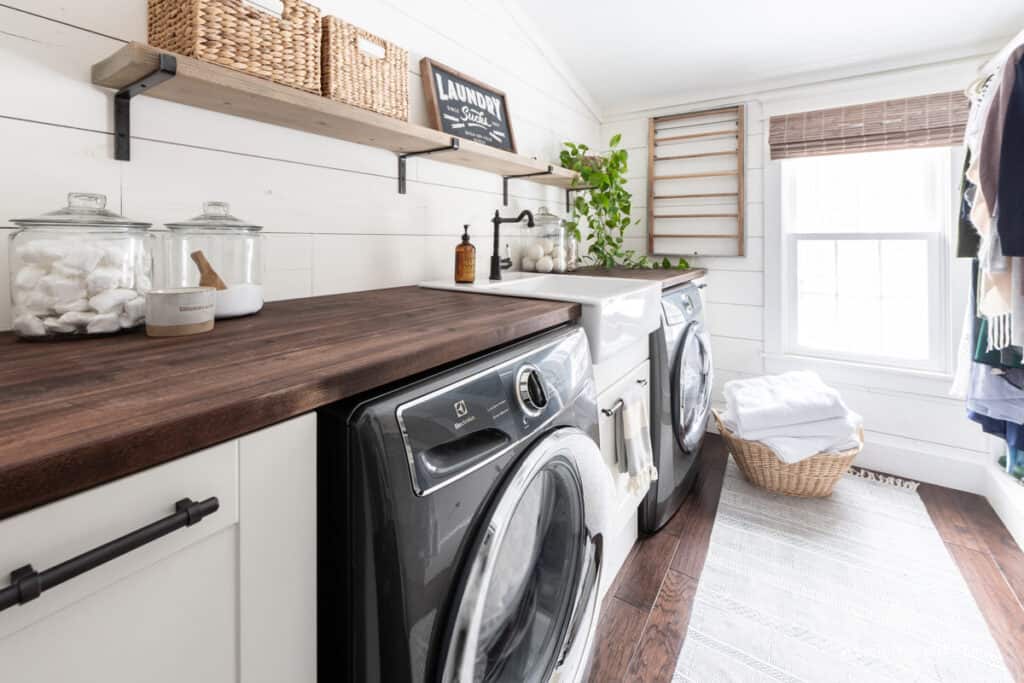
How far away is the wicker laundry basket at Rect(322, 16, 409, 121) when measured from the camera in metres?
1.29

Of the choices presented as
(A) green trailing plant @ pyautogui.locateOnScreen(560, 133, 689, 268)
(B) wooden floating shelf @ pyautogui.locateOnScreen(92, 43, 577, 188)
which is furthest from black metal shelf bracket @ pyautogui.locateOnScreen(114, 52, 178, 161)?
(A) green trailing plant @ pyautogui.locateOnScreen(560, 133, 689, 268)

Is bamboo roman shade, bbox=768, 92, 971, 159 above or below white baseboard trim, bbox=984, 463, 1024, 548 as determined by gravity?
above

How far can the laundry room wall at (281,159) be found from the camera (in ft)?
3.14

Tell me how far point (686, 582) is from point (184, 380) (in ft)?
5.67

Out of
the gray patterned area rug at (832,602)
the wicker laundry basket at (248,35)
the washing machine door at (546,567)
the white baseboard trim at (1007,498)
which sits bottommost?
the gray patterned area rug at (832,602)

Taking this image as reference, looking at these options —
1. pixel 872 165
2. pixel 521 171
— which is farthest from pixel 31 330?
pixel 872 165

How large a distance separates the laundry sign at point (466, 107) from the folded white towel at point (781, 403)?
1615 millimetres

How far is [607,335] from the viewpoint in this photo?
4.39 feet

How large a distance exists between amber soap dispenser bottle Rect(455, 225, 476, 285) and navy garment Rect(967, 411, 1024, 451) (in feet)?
6.27

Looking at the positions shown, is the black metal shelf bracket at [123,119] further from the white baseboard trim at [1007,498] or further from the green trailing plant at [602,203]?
the white baseboard trim at [1007,498]

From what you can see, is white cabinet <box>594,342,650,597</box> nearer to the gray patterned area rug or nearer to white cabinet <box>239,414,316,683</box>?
the gray patterned area rug

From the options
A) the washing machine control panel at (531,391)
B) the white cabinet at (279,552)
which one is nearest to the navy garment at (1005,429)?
the washing machine control panel at (531,391)

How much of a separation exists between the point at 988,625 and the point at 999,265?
1103 mm

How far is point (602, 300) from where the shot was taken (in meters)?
1.28
